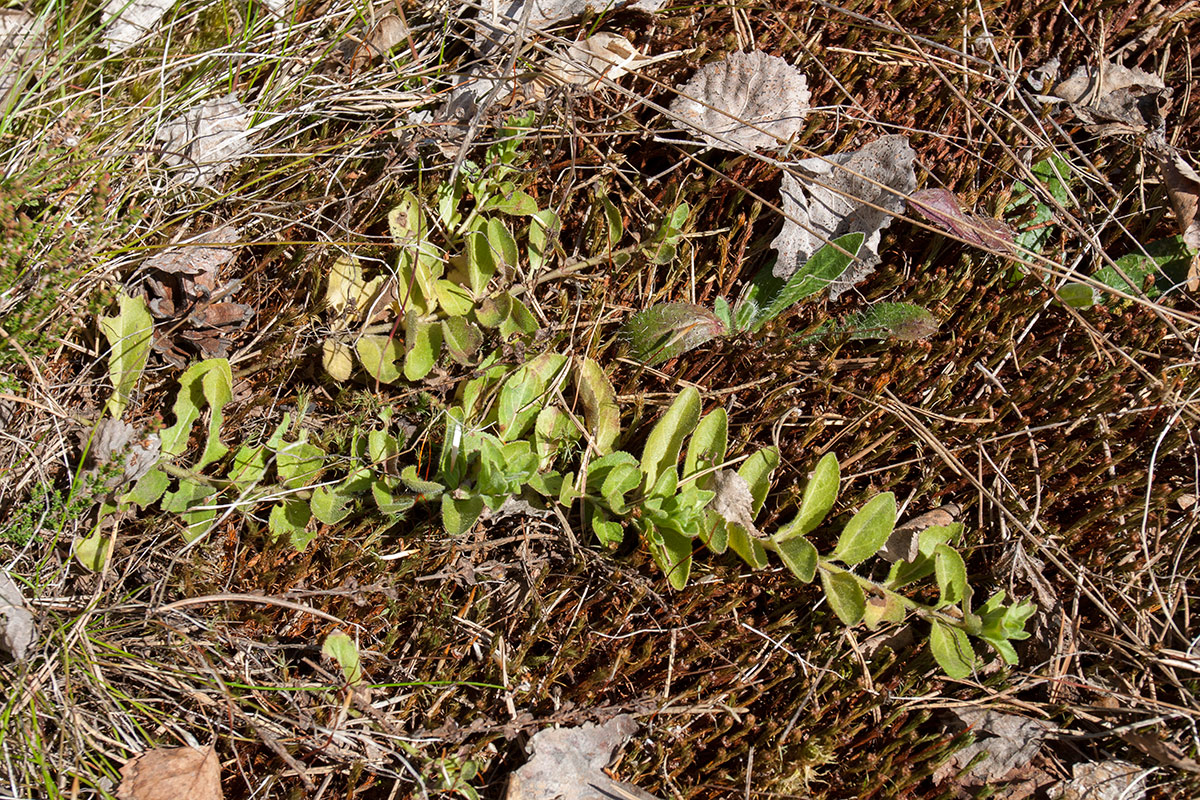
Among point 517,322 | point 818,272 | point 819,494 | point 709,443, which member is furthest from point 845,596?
point 517,322

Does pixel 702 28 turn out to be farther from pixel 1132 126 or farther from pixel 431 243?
pixel 1132 126

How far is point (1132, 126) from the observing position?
10.4ft

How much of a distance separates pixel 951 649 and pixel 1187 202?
1.91 metres

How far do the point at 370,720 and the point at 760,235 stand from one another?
1982 millimetres

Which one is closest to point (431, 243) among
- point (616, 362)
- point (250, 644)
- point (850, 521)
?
point (616, 362)

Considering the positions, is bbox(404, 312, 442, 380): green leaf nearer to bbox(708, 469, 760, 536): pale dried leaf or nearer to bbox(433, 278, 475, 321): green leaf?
bbox(433, 278, 475, 321): green leaf

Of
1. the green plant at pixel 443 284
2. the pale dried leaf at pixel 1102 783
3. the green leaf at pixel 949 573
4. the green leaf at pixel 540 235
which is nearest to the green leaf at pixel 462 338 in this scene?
the green plant at pixel 443 284

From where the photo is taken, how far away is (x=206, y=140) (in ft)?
8.58

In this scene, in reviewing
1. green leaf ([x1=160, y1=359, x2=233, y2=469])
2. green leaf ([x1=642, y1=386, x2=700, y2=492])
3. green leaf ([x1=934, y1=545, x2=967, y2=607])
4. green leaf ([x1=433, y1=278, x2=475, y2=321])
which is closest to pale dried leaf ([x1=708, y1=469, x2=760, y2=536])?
green leaf ([x1=642, y1=386, x2=700, y2=492])

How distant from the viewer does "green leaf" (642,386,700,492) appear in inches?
101

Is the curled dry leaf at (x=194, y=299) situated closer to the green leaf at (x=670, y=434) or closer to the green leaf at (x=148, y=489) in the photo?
the green leaf at (x=148, y=489)

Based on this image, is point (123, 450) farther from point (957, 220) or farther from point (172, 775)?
point (957, 220)

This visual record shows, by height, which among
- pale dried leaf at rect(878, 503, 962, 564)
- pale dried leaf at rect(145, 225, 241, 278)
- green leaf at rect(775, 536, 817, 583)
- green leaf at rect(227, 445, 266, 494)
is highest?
pale dried leaf at rect(145, 225, 241, 278)

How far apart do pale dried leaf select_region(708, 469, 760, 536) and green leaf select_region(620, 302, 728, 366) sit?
432 millimetres
